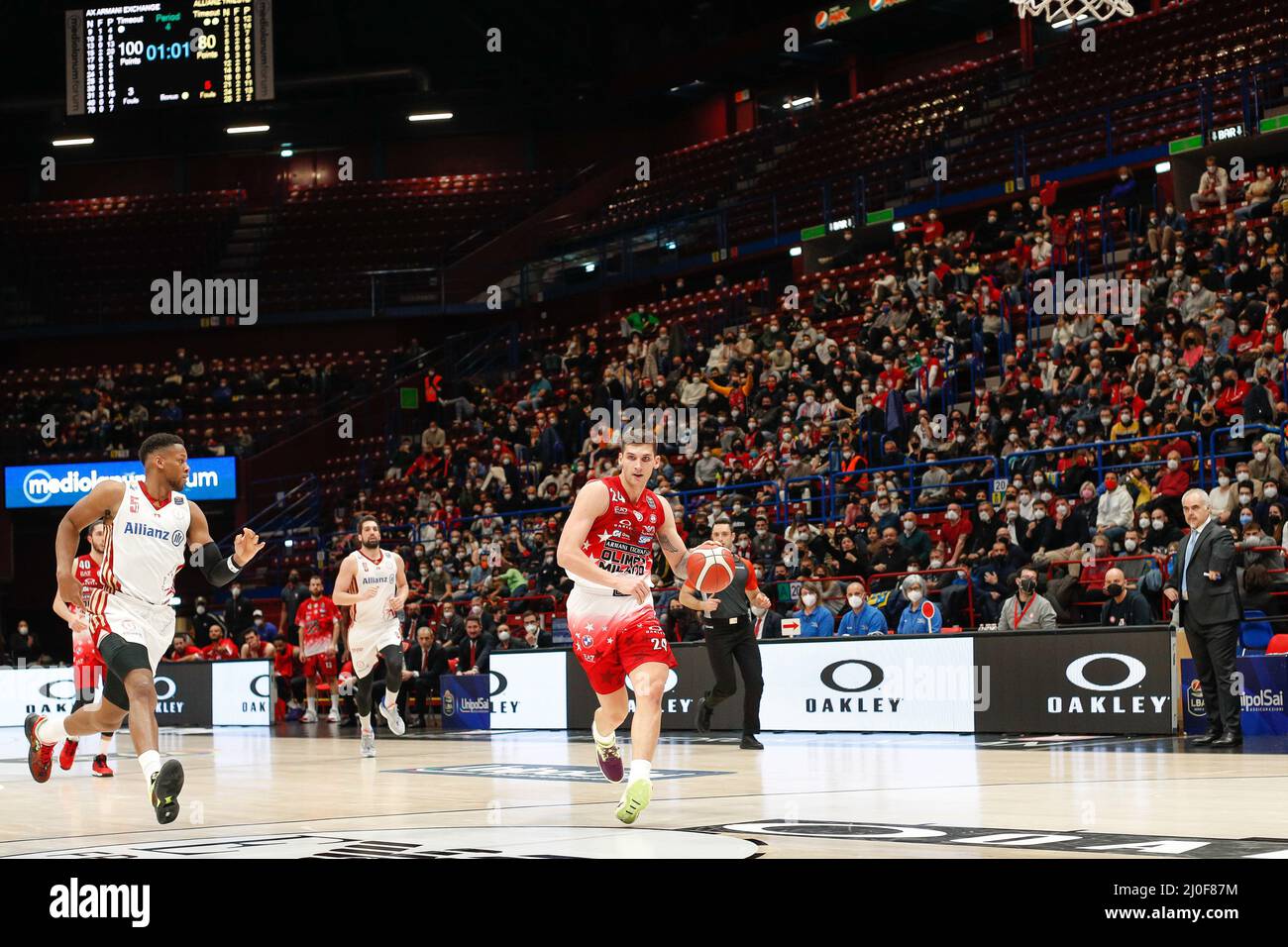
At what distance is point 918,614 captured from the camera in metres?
18.7

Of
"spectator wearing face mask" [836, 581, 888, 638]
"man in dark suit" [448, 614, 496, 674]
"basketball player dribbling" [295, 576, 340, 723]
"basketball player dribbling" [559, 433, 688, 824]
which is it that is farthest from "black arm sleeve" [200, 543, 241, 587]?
"basketball player dribbling" [295, 576, 340, 723]

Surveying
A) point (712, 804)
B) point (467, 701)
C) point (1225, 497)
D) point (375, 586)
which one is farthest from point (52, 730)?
point (1225, 497)

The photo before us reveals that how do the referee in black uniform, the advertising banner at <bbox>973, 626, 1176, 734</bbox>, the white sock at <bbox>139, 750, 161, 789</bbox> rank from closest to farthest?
the white sock at <bbox>139, 750, 161, 789</bbox>
the referee in black uniform
the advertising banner at <bbox>973, 626, 1176, 734</bbox>

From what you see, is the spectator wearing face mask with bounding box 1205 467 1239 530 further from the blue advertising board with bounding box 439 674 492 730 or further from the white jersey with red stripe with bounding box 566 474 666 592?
the white jersey with red stripe with bounding box 566 474 666 592

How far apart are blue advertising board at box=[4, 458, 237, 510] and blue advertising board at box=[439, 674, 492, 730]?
1521 centimetres

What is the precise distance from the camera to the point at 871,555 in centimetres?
2105

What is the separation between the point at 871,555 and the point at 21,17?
32.8 metres

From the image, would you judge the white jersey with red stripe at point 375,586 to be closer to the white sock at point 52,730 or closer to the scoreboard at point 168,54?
the white sock at point 52,730

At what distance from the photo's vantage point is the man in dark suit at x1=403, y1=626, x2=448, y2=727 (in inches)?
902

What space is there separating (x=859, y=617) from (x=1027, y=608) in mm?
2197

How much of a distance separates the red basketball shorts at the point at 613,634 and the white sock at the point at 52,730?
11.5 feet

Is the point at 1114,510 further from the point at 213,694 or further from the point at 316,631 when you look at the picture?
the point at 213,694
